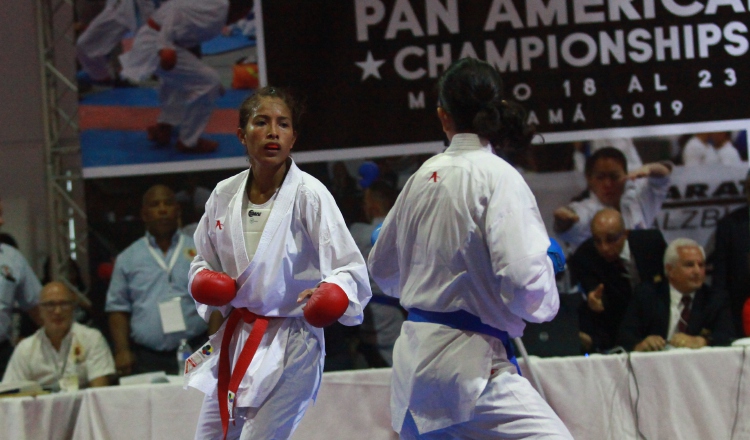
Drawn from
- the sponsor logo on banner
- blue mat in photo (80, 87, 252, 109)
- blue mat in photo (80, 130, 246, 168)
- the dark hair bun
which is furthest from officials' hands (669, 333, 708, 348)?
blue mat in photo (80, 87, 252, 109)

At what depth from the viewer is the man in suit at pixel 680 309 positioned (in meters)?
4.41

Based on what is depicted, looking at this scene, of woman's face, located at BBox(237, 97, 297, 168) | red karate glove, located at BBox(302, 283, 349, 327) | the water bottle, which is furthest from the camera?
the water bottle

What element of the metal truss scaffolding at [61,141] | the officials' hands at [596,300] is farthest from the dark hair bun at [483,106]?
the metal truss scaffolding at [61,141]

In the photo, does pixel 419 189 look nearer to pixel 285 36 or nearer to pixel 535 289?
pixel 535 289

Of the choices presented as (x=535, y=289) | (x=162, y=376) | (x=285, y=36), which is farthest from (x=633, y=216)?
(x=535, y=289)

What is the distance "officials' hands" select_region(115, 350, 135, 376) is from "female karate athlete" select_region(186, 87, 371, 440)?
2389 millimetres

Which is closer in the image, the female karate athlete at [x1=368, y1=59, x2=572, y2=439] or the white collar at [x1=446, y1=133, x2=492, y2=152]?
the female karate athlete at [x1=368, y1=59, x2=572, y2=439]

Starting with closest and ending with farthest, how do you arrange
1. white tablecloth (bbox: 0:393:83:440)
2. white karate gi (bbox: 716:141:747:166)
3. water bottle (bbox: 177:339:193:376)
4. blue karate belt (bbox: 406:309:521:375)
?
blue karate belt (bbox: 406:309:521:375), white tablecloth (bbox: 0:393:83:440), water bottle (bbox: 177:339:193:376), white karate gi (bbox: 716:141:747:166)

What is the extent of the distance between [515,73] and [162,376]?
282 cm

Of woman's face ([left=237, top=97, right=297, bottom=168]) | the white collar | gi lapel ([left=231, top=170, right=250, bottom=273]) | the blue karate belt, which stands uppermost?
woman's face ([left=237, top=97, right=297, bottom=168])

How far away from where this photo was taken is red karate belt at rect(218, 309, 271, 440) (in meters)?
2.54

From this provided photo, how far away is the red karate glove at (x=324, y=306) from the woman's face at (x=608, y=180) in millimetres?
3152

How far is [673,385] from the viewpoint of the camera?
3816 mm

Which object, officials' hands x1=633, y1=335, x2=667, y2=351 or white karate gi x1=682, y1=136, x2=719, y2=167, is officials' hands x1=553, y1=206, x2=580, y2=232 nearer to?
white karate gi x1=682, y1=136, x2=719, y2=167
